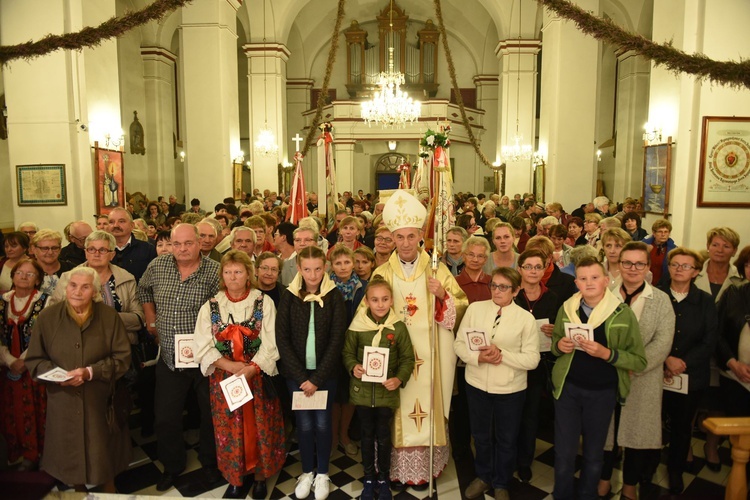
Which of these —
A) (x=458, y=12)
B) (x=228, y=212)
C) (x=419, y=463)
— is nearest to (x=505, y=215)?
(x=228, y=212)

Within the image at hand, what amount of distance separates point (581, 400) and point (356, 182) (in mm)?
22165

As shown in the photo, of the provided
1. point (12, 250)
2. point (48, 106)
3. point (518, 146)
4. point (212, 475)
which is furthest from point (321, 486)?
point (518, 146)

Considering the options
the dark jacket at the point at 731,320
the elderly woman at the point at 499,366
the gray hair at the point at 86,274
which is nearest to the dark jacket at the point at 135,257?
the gray hair at the point at 86,274

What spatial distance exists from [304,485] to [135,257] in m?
2.72

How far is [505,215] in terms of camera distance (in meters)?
12.8

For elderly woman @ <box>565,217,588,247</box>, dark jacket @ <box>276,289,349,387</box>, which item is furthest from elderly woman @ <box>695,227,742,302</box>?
dark jacket @ <box>276,289,349,387</box>

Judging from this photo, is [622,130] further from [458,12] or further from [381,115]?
[458,12]

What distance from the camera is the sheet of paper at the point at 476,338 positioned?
3719 mm

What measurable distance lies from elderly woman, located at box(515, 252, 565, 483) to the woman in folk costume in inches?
19.6

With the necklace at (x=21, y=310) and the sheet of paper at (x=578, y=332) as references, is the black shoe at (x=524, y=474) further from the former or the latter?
the necklace at (x=21, y=310)

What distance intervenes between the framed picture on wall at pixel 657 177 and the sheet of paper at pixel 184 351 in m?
7.67

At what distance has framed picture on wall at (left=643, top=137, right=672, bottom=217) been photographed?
9234mm

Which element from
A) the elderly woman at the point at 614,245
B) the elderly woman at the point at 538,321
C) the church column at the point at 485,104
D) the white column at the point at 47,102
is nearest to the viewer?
the elderly woman at the point at 538,321

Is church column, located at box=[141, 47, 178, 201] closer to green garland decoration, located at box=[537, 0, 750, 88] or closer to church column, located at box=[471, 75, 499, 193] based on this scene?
church column, located at box=[471, 75, 499, 193]
